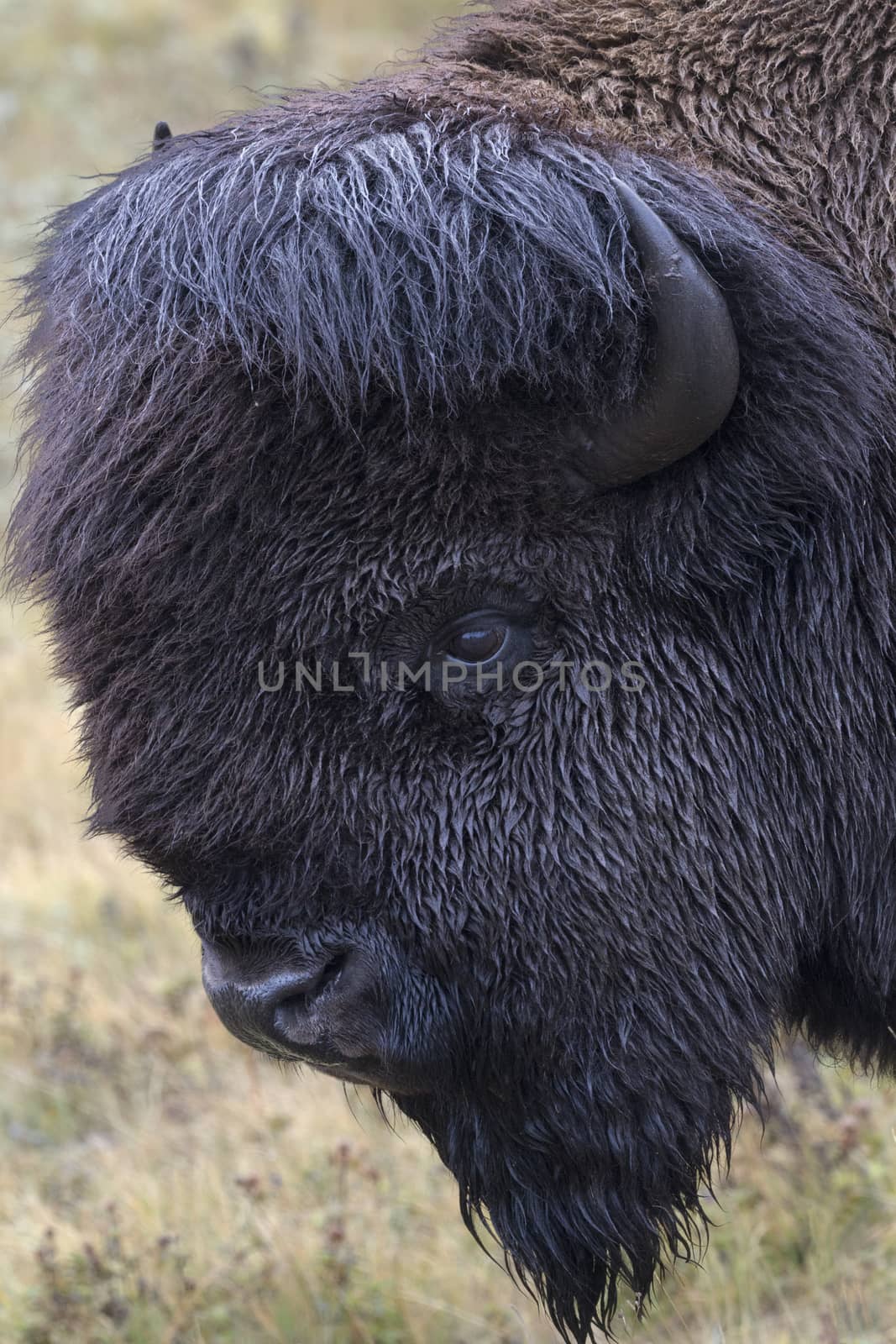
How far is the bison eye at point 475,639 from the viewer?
2016 millimetres

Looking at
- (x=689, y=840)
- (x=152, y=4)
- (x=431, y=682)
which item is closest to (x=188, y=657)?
(x=431, y=682)

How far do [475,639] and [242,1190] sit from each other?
8.11 feet

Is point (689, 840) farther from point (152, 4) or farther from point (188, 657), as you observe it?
point (152, 4)

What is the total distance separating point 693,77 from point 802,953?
150 cm

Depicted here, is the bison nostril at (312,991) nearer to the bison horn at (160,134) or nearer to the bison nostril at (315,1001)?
the bison nostril at (315,1001)

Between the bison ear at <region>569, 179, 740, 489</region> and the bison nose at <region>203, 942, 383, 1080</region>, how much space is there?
0.89 m

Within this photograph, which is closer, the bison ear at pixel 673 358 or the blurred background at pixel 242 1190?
the bison ear at pixel 673 358

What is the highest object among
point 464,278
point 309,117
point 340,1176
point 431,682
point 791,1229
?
point 309,117

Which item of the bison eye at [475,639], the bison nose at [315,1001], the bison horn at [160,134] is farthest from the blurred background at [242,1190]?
the bison eye at [475,639]

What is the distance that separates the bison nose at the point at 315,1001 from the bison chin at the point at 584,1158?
239mm

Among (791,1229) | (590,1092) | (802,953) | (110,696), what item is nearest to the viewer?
(110,696)

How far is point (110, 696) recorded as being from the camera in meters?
1.98

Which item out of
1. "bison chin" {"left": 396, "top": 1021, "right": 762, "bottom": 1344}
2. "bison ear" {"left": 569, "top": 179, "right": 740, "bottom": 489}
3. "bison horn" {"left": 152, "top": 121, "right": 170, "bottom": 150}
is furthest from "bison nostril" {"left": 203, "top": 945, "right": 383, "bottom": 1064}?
"bison horn" {"left": 152, "top": 121, "right": 170, "bottom": 150}

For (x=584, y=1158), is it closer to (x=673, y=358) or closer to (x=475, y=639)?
(x=475, y=639)
